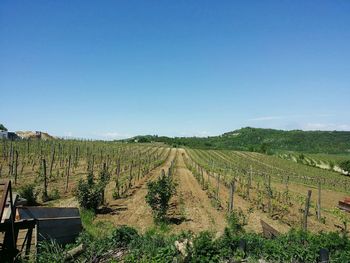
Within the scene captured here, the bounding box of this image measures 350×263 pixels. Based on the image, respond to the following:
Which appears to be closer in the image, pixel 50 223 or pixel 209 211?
pixel 50 223

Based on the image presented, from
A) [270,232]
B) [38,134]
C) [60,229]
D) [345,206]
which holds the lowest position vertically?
[345,206]

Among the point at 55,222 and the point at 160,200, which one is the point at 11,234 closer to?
the point at 55,222

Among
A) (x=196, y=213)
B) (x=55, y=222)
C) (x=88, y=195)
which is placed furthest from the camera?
(x=196, y=213)

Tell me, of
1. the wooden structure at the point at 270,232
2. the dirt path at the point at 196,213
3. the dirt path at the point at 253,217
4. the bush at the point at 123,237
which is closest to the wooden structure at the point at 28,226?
the bush at the point at 123,237

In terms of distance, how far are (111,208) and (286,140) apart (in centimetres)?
12223

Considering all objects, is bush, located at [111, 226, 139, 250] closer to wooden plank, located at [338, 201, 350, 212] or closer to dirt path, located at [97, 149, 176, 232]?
dirt path, located at [97, 149, 176, 232]

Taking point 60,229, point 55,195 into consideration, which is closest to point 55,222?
point 60,229

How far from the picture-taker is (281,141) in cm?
13112

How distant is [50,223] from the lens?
379 inches

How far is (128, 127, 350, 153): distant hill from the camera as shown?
11400 centimetres

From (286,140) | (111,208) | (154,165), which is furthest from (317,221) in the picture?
(286,140)

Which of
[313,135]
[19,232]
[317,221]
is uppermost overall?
[313,135]

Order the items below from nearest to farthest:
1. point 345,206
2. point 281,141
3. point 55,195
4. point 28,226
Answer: point 28,226 → point 55,195 → point 345,206 → point 281,141

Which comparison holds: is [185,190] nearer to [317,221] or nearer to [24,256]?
[317,221]
